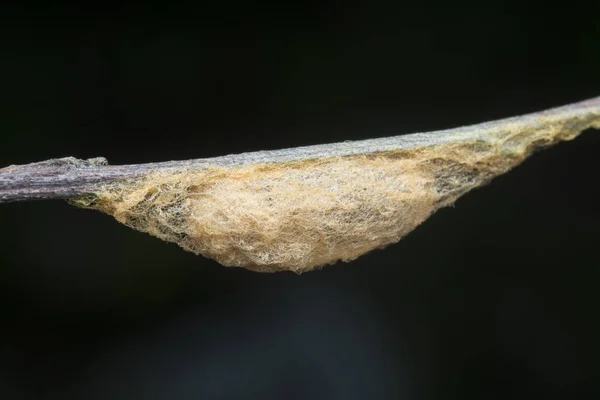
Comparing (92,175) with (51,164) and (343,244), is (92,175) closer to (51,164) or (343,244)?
(51,164)

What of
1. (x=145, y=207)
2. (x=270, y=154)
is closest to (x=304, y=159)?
(x=270, y=154)

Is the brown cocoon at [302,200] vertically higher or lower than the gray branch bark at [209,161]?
lower

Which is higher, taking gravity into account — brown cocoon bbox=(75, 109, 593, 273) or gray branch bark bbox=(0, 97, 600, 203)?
gray branch bark bbox=(0, 97, 600, 203)

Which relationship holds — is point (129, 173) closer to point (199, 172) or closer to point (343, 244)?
point (199, 172)

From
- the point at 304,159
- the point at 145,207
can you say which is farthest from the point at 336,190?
the point at 145,207

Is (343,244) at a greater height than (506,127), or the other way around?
(506,127)

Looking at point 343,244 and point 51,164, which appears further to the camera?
point 343,244
